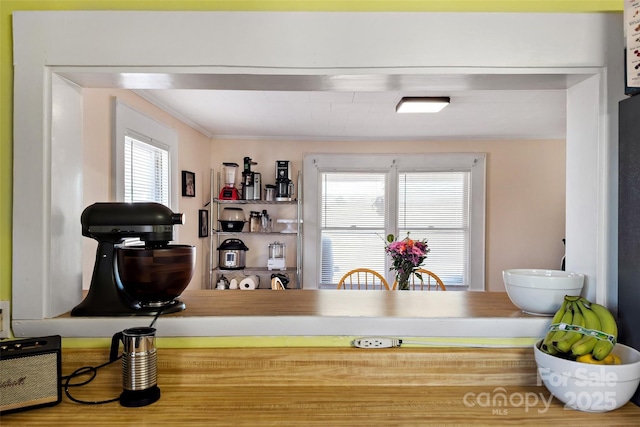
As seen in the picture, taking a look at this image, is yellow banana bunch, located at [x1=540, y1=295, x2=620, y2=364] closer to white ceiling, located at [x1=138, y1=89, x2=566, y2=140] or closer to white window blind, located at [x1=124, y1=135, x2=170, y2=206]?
white ceiling, located at [x1=138, y1=89, x2=566, y2=140]

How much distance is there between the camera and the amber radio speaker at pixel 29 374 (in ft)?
2.87

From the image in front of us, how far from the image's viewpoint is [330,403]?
96 cm

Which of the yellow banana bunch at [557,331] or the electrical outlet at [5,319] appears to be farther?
the electrical outlet at [5,319]

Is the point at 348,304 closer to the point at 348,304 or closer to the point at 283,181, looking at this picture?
the point at 348,304

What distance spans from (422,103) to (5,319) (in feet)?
8.94

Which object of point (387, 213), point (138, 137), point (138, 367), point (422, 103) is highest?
point (422, 103)

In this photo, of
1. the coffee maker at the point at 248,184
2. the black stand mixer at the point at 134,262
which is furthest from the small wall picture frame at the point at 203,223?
the black stand mixer at the point at 134,262

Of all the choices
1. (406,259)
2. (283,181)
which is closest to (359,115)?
(283,181)

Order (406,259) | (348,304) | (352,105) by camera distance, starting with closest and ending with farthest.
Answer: (348,304) → (406,259) → (352,105)

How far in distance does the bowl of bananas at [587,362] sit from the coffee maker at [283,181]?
11.5ft

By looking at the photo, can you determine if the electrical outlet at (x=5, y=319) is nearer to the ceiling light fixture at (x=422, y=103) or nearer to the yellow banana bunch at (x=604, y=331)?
the yellow banana bunch at (x=604, y=331)

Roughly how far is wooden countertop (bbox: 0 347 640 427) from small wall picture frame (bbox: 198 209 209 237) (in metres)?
→ 2.97

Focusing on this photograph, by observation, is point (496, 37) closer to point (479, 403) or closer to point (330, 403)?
point (479, 403)

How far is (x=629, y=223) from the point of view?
1.00m
